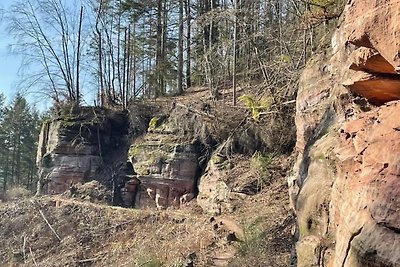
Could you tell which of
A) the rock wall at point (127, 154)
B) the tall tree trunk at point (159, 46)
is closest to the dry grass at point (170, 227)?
the rock wall at point (127, 154)

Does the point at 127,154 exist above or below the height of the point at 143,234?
above

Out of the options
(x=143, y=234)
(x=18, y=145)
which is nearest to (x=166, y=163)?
(x=143, y=234)

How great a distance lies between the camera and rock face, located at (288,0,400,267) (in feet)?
9.76

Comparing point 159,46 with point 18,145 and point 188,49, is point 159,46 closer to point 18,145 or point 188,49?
point 188,49

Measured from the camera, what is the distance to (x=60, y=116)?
60.2ft

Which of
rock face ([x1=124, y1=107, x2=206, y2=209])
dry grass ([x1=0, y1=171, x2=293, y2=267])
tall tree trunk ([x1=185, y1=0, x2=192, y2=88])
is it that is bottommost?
dry grass ([x1=0, y1=171, x2=293, y2=267])

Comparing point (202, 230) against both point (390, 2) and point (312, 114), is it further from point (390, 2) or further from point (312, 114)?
point (390, 2)

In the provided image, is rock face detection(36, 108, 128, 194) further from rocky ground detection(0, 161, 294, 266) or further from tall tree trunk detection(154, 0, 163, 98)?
tall tree trunk detection(154, 0, 163, 98)

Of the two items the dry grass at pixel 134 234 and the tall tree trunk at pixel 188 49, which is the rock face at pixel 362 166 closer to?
the dry grass at pixel 134 234

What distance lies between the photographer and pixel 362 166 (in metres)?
3.58

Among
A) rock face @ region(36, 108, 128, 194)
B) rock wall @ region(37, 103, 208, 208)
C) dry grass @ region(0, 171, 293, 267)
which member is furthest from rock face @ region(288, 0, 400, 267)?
rock face @ region(36, 108, 128, 194)

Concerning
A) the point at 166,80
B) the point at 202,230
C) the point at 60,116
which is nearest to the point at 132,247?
the point at 202,230

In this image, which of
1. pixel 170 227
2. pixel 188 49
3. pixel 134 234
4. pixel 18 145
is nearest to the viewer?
pixel 170 227

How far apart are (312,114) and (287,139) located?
13.9ft
